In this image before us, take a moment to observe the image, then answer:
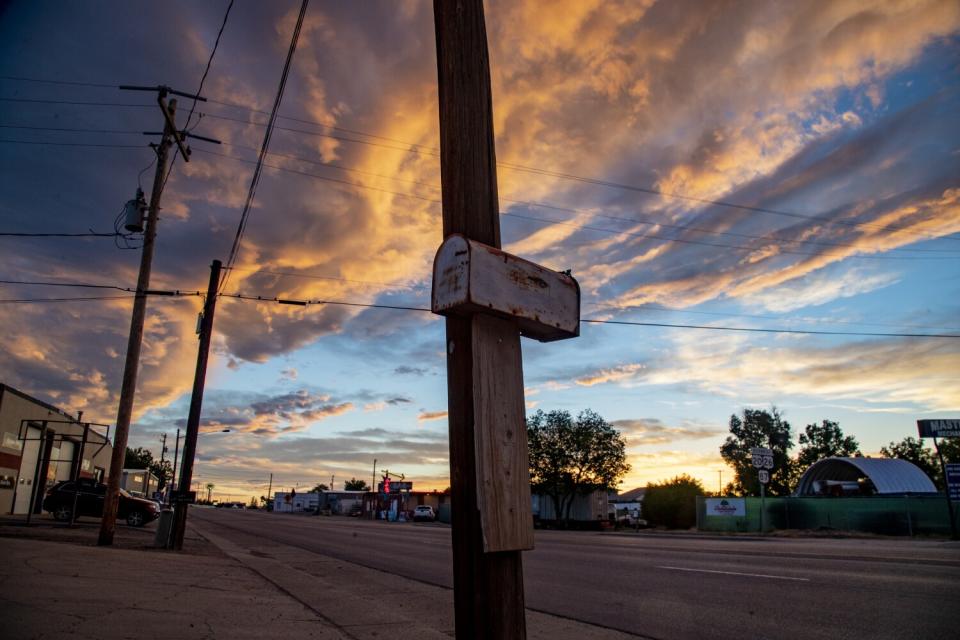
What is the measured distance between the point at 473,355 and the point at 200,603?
640cm

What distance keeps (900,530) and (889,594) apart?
26.7m

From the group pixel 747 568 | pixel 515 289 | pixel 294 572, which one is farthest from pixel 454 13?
pixel 294 572

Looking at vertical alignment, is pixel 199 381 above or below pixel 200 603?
above

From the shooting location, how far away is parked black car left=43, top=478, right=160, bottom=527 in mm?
23609

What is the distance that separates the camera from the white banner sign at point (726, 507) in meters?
36.2

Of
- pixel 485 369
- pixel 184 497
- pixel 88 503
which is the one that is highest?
pixel 485 369

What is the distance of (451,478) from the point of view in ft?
7.13

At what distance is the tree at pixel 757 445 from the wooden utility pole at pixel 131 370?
86.2m

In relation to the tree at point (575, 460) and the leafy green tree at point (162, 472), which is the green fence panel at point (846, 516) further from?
the leafy green tree at point (162, 472)

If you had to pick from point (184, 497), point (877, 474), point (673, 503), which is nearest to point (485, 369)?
point (184, 497)

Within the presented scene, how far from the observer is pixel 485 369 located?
219 centimetres

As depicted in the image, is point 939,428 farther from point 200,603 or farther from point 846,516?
point 200,603

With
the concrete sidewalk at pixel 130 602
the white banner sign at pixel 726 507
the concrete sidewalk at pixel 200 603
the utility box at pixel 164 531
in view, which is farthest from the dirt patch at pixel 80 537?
the white banner sign at pixel 726 507

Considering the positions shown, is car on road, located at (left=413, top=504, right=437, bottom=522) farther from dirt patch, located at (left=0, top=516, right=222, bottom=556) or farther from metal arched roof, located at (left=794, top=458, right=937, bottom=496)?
dirt patch, located at (left=0, top=516, right=222, bottom=556)
